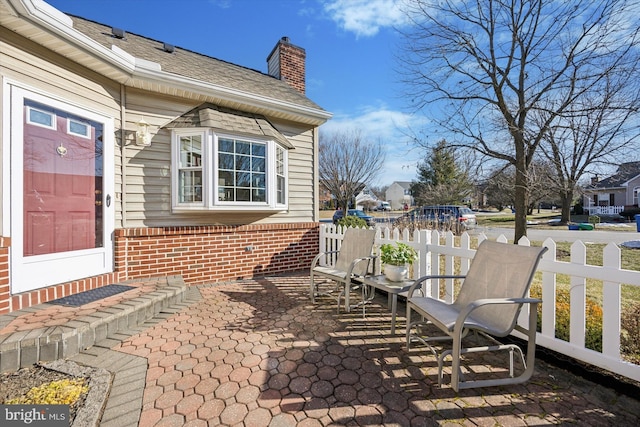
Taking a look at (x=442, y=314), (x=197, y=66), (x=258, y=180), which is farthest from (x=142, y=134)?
(x=442, y=314)

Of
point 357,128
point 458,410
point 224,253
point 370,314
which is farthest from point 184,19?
point 357,128

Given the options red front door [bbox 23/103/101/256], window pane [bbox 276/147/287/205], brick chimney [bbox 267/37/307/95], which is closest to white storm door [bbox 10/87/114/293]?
red front door [bbox 23/103/101/256]

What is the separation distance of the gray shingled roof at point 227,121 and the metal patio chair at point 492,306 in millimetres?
4132

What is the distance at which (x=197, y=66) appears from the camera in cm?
604

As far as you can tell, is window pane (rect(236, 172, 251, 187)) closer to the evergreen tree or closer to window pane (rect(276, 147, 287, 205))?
window pane (rect(276, 147, 287, 205))

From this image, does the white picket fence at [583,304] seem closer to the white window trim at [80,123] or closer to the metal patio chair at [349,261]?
the metal patio chair at [349,261]

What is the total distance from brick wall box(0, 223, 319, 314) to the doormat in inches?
3.0

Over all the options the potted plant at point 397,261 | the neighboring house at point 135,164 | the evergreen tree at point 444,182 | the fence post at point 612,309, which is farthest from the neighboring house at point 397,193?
the fence post at point 612,309

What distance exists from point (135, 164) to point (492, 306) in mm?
5332

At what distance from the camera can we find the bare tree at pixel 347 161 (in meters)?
18.7

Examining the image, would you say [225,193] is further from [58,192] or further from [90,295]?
[90,295]

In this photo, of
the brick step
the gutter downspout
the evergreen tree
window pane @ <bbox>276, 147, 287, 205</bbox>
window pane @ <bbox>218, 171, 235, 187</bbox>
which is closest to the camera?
the brick step

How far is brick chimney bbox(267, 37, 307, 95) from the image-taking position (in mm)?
7961

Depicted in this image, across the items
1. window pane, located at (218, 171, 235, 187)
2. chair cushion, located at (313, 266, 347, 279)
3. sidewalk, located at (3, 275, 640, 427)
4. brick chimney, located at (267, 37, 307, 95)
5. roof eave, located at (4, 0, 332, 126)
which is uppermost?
brick chimney, located at (267, 37, 307, 95)
